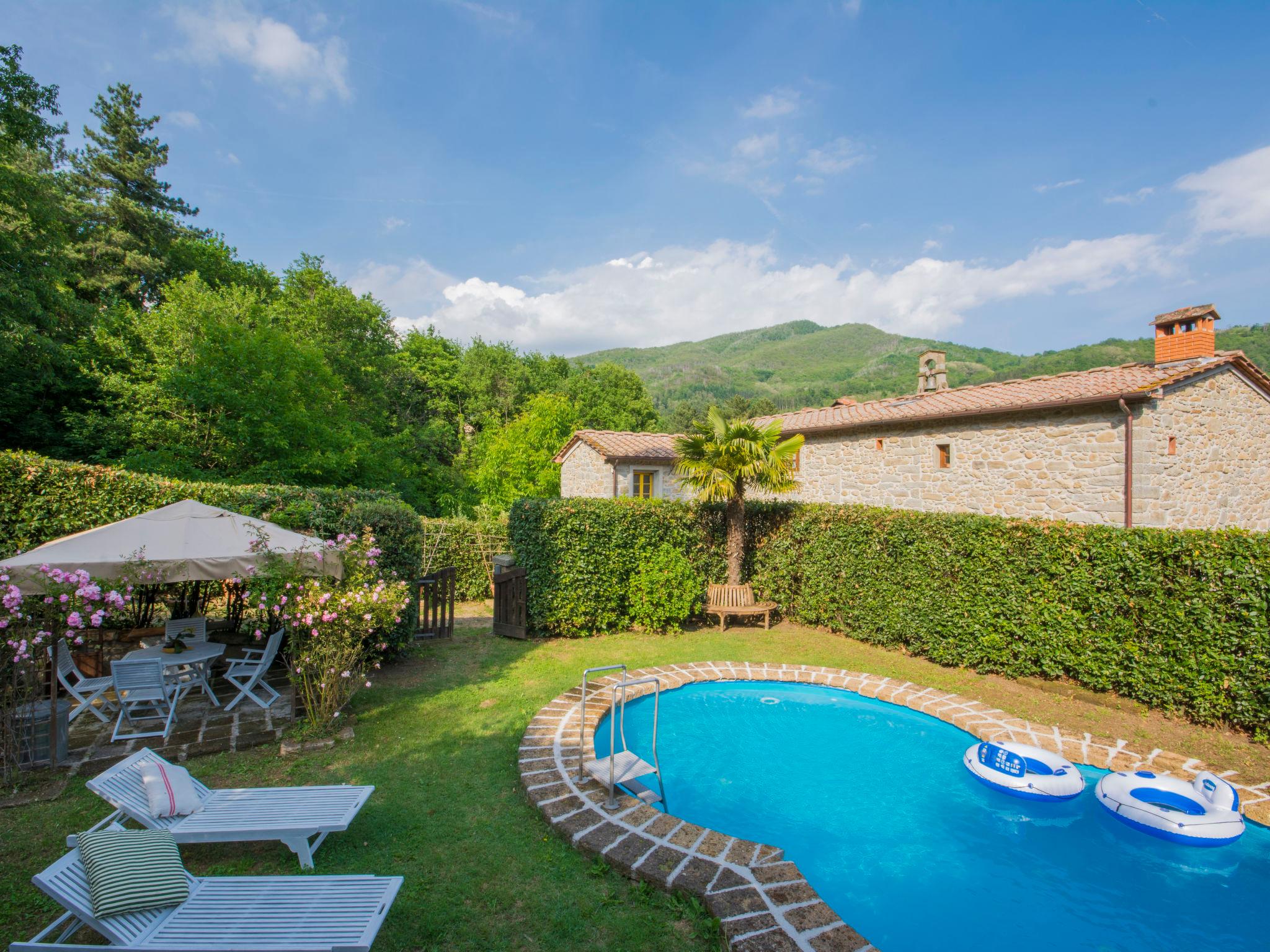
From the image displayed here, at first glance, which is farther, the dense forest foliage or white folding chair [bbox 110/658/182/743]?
the dense forest foliage

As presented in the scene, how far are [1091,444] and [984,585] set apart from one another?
6043 mm

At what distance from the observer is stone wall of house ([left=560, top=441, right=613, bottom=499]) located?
19031 millimetres

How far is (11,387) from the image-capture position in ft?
44.0

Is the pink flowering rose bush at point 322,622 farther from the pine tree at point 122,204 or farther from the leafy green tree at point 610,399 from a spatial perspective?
the leafy green tree at point 610,399

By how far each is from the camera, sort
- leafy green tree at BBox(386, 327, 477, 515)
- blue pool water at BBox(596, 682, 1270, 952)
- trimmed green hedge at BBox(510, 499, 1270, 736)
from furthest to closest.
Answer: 1. leafy green tree at BBox(386, 327, 477, 515)
2. trimmed green hedge at BBox(510, 499, 1270, 736)
3. blue pool water at BBox(596, 682, 1270, 952)

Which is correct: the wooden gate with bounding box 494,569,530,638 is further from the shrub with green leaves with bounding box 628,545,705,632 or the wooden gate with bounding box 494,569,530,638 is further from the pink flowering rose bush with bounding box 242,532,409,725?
the pink flowering rose bush with bounding box 242,532,409,725

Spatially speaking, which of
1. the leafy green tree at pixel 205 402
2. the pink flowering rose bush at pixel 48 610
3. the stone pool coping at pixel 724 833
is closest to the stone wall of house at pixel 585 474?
the leafy green tree at pixel 205 402

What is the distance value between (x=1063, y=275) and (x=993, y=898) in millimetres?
29332

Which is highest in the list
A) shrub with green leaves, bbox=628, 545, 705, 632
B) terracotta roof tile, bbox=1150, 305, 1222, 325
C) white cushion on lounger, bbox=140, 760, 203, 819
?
terracotta roof tile, bbox=1150, 305, 1222, 325

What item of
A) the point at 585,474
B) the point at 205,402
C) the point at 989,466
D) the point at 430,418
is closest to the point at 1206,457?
the point at 989,466

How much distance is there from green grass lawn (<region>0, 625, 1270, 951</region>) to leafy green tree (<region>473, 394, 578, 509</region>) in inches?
651

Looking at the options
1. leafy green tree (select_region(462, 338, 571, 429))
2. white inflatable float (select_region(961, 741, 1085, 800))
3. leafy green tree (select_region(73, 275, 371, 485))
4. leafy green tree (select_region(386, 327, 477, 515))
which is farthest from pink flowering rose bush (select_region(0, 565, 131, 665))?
leafy green tree (select_region(462, 338, 571, 429))

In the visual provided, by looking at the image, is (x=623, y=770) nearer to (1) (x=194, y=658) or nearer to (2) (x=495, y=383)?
(1) (x=194, y=658)

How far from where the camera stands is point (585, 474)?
20312mm
